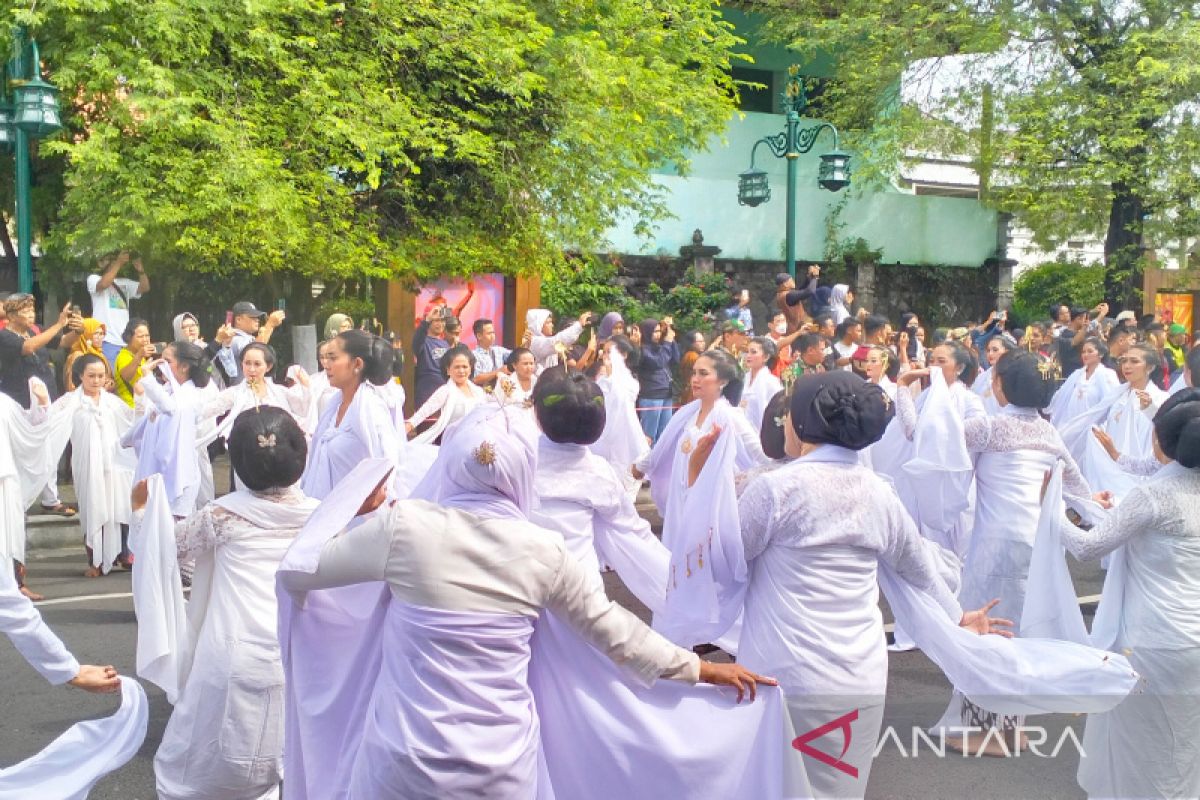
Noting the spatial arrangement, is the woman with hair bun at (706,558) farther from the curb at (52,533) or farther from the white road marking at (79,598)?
the curb at (52,533)

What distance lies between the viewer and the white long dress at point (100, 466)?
9.98 metres

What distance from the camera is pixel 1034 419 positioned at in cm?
634

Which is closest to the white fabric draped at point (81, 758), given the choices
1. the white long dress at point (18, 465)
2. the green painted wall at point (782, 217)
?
the white long dress at point (18, 465)

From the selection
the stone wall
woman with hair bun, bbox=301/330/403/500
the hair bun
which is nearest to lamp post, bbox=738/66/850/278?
the stone wall

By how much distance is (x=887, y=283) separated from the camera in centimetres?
2373

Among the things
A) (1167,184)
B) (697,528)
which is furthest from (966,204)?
(697,528)

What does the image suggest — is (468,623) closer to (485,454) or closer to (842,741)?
(485,454)

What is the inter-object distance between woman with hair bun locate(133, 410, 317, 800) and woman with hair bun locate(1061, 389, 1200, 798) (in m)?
2.92

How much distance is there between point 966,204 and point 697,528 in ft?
71.0

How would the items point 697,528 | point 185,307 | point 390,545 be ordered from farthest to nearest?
point 185,307 → point 697,528 → point 390,545

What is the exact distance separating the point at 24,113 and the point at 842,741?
10.4 meters

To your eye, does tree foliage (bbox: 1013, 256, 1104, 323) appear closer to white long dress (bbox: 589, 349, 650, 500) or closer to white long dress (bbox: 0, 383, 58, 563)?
white long dress (bbox: 589, 349, 650, 500)

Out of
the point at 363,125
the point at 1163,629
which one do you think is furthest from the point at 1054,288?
the point at 1163,629

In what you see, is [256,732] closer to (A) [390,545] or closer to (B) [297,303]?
(A) [390,545]
